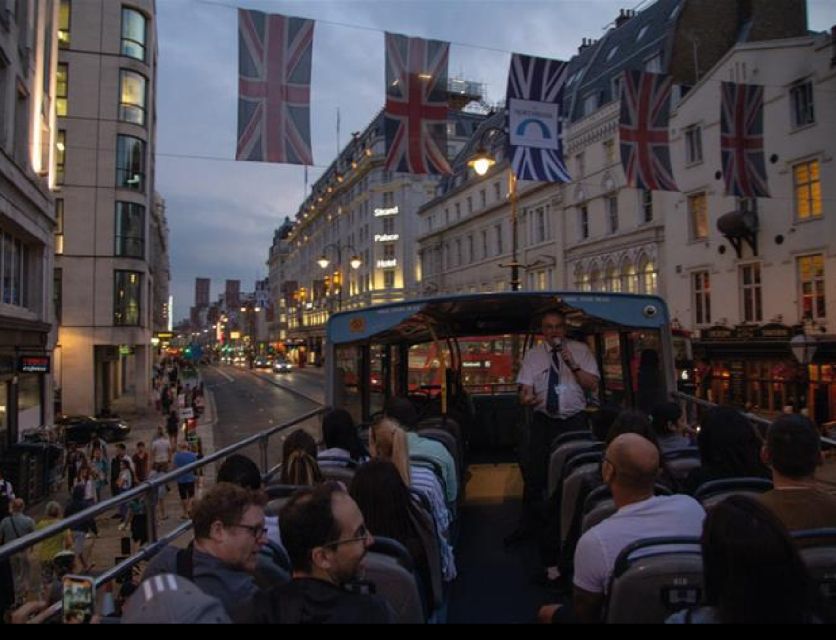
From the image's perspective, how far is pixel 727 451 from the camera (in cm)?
468

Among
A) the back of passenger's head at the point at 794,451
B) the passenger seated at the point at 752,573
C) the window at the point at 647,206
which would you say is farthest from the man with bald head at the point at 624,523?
the window at the point at 647,206

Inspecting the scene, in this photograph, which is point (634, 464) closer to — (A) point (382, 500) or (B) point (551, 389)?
(A) point (382, 500)

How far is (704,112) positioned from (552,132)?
19743 millimetres

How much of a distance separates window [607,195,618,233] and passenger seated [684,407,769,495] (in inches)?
1392

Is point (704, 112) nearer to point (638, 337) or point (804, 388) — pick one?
point (804, 388)

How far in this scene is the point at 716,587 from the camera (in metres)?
2.18

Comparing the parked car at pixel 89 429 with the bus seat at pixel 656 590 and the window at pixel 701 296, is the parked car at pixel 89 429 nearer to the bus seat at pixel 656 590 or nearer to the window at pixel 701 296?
the window at pixel 701 296

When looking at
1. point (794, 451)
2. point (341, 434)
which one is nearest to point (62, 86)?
point (341, 434)

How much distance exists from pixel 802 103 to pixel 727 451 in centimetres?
2727

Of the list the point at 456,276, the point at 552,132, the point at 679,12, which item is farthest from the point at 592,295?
the point at 456,276

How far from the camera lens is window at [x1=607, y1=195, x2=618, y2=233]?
38.6 meters

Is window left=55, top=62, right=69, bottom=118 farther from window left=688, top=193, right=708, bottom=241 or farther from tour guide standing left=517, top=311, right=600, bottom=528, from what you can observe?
tour guide standing left=517, top=311, right=600, bottom=528

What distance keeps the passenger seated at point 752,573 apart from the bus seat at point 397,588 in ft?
4.49

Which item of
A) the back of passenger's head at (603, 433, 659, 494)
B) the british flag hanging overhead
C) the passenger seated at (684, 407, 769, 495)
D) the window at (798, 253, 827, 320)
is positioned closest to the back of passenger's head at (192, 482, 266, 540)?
the back of passenger's head at (603, 433, 659, 494)
